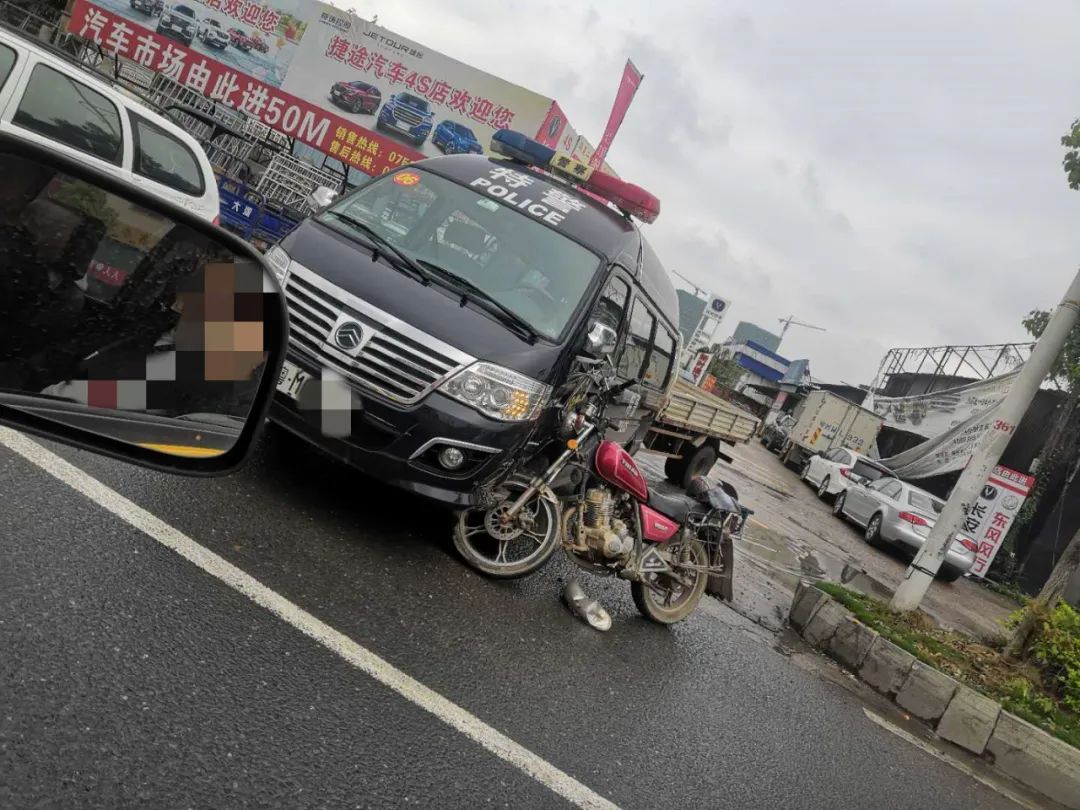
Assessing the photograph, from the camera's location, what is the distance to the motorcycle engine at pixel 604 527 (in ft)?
15.6

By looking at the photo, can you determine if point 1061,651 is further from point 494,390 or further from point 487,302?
point 487,302

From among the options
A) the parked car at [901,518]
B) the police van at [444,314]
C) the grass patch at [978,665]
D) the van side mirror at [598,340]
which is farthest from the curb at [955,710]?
the parked car at [901,518]

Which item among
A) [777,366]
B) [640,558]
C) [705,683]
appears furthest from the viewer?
[777,366]

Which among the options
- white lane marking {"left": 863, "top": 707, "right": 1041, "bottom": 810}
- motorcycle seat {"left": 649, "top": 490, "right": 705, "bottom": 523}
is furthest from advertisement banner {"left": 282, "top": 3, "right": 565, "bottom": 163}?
white lane marking {"left": 863, "top": 707, "right": 1041, "bottom": 810}

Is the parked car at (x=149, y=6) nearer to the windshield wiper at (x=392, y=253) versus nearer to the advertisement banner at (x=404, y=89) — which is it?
the advertisement banner at (x=404, y=89)

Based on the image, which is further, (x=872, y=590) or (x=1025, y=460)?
(x=1025, y=460)

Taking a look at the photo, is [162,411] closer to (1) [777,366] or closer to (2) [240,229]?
(2) [240,229]

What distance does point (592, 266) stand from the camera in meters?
5.17

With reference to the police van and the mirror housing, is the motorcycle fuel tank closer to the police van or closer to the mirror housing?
the police van

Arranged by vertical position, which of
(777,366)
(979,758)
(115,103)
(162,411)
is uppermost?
(777,366)

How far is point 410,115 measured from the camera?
2428 centimetres

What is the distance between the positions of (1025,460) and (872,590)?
35.5 ft

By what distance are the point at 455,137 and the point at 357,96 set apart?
159 inches

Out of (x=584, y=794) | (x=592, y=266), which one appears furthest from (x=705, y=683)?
(x=592, y=266)
